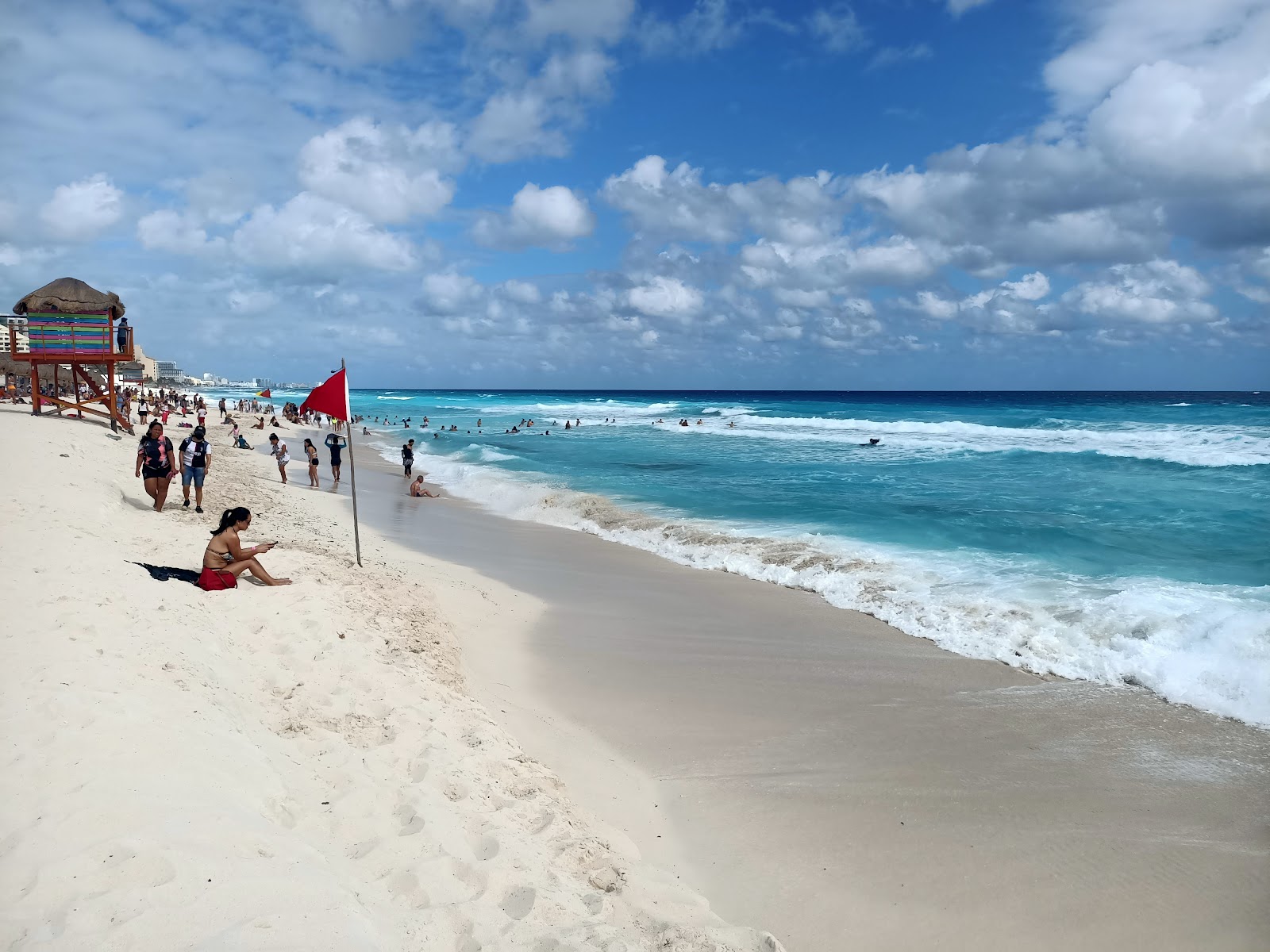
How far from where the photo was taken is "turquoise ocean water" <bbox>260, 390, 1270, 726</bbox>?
8.77 metres

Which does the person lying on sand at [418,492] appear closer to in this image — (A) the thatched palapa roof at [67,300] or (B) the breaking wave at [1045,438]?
(A) the thatched palapa roof at [67,300]

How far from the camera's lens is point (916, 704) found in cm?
733

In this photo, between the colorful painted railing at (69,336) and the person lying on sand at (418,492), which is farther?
the person lying on sand at (418,492)

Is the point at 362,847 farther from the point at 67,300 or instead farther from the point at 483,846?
the point at 67,300

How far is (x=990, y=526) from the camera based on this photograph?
16.6 m

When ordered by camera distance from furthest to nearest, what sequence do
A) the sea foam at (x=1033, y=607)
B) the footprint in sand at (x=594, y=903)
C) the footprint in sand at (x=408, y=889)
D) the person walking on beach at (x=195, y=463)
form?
the person walking on beach at (x=195, y=463), the sea foam at (x=1033, y=607), the footprint in sand at (x=594, y=903), the footprint in sand at (x=408, y=889)

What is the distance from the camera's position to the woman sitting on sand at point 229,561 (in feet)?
24.9

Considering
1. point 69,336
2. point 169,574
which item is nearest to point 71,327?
point 69,336

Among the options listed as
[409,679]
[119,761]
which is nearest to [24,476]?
[409,679]

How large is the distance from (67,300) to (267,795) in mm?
22683

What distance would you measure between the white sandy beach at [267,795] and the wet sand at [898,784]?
2.09 ft

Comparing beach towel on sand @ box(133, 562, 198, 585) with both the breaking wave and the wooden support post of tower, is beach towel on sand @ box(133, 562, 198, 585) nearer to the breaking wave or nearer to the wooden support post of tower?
the wooden support post of tower

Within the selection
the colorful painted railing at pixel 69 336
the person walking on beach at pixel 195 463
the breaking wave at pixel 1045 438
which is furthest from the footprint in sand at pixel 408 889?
the breaking wave at pixel 1045 438

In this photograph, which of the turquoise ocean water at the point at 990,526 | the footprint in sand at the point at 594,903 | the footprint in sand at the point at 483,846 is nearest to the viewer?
the footprint in sand at the point at 594,903
